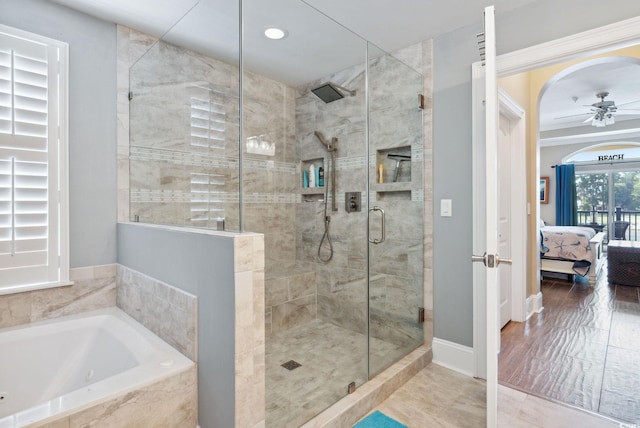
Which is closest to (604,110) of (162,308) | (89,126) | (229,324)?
(229,324)

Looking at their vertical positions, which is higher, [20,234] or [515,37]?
[515,37]

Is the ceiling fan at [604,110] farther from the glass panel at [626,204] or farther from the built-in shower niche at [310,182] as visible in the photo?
the built-in shower niche at [310,182]

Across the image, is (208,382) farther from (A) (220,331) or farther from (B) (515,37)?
(B) (515,37)

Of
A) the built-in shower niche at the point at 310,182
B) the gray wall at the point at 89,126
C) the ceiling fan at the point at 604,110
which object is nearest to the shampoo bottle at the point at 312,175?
the built-in shower niche at the point at 310,182

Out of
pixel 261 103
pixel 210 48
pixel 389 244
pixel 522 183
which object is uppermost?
pixel 210 48

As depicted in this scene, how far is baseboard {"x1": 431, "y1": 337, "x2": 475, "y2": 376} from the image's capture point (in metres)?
2.27

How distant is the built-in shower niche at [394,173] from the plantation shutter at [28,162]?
2.20 m

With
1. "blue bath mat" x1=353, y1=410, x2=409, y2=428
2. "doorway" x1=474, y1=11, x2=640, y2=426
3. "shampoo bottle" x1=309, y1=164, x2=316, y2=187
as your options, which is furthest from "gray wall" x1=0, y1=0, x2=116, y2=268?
"doorway" x1=474, y1=11, x2=640, y2=426

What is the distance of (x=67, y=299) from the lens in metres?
2.15

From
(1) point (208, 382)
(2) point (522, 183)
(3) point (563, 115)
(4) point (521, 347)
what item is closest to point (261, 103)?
(1) point (208, 382)

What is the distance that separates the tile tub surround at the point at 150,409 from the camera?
45.9 inches

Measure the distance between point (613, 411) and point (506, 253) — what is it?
1.58 meters

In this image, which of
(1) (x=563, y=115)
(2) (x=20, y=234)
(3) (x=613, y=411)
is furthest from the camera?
(1) (x=563, y=115)

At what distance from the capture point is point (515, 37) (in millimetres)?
2102
